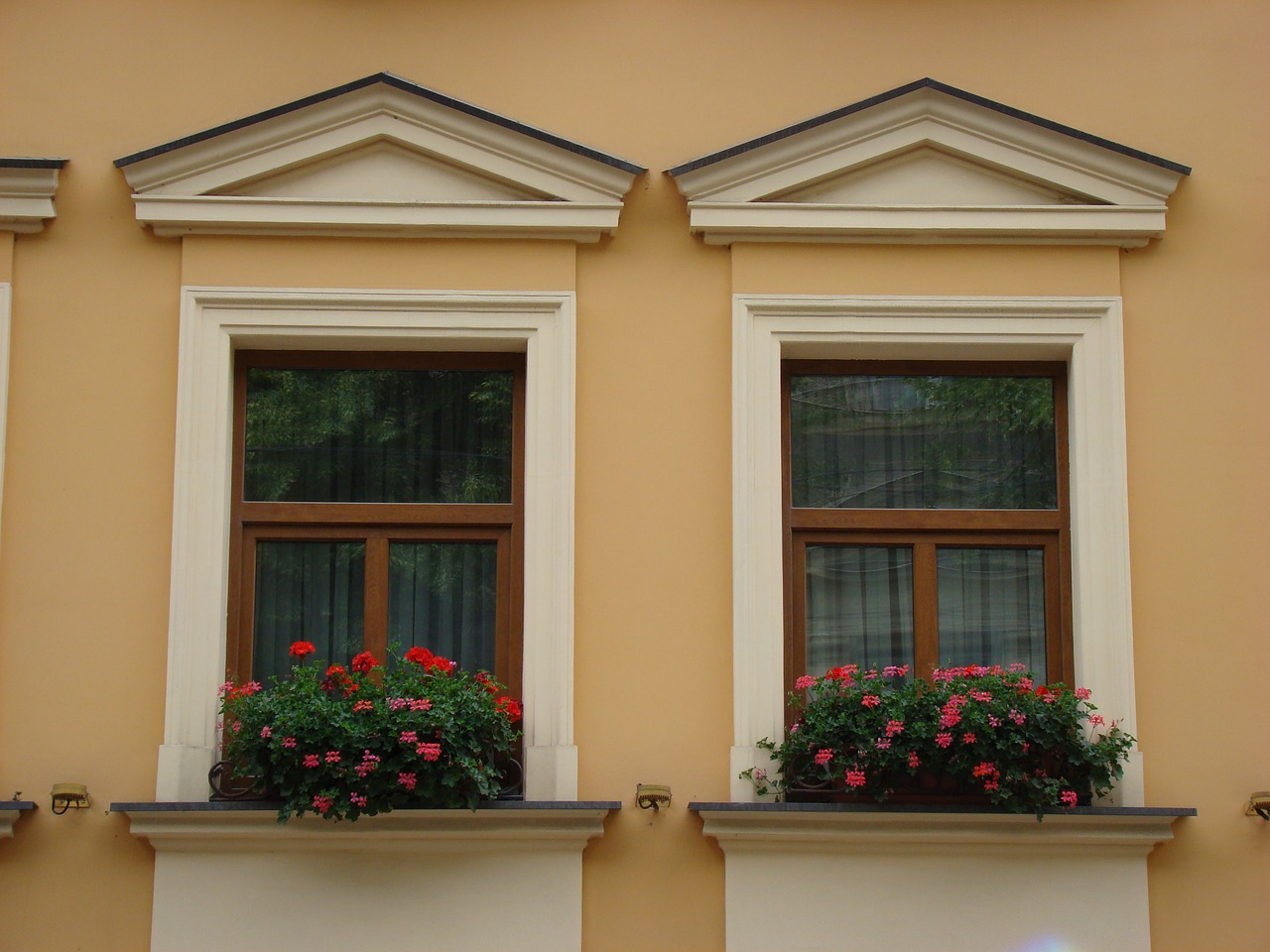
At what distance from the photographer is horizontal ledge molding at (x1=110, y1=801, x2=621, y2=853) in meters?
6.51

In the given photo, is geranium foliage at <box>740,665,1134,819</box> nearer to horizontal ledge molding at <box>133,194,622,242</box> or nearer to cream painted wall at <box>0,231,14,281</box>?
horizontal ledge molding at <box>133,194,622,242</box>

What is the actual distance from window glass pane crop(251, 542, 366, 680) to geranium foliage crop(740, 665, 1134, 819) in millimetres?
1837

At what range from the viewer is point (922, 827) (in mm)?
6559

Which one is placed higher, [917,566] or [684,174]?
[684,174]

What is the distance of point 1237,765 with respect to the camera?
6762 millimetres

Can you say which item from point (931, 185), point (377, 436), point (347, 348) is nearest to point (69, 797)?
point (377, 436)

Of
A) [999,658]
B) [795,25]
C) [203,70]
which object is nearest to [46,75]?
[203,70]

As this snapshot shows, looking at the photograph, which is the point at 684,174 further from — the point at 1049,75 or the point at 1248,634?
the point at 1248,634

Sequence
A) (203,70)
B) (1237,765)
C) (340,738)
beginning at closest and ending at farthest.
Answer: (340,738) → (1237,765) → (203,70)

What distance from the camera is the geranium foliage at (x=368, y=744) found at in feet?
20.5

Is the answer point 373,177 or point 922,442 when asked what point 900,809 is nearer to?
point 922,442

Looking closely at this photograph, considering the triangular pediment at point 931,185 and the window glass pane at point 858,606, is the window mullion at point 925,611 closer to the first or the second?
the window glass pane at point 858,606

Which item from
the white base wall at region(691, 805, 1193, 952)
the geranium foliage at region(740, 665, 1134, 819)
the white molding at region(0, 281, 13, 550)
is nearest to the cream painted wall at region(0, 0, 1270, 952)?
the white molding at region(0, 281, 13, 550)

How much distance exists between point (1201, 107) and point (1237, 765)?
9.40ft
